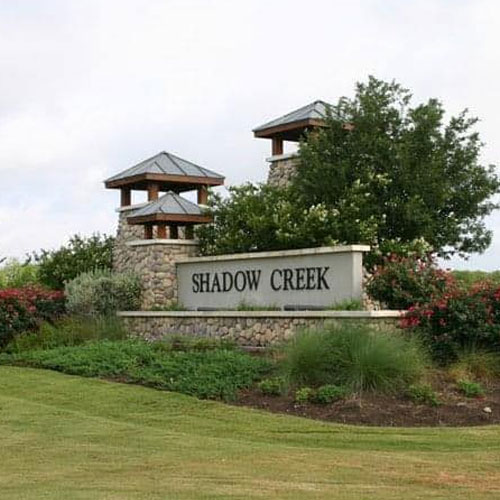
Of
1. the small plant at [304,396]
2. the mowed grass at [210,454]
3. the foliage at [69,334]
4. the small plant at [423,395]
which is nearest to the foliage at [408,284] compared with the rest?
the small plant at [423,395]

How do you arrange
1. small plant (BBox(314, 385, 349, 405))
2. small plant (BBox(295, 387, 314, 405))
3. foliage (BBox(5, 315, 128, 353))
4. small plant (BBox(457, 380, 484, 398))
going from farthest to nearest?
1. foliage (BBox(5, 315, 128, 353))
2. small plant (BBox(457, 380, 484, 398))
3. small plant (BBox(295, 387, 314, 405))
4. small plant (BBox(314, 385, 349, 405))

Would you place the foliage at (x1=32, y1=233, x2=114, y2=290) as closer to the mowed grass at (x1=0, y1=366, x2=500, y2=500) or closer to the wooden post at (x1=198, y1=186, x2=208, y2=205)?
the wooden post at (x1=198, y1=186, x2=208, y2=205)

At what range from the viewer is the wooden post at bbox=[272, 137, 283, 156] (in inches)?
1196

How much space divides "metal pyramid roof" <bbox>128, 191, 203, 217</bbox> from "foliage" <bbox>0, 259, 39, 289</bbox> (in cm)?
851

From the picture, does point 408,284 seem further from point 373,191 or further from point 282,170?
point 282,170

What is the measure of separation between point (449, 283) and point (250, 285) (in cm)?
530

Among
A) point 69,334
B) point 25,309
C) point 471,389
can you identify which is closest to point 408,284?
point 471,389

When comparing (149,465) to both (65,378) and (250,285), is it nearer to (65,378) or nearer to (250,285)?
(65,378)

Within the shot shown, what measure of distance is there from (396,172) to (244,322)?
692cm

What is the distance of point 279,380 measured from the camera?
1670cm

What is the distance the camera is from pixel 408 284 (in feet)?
65.1

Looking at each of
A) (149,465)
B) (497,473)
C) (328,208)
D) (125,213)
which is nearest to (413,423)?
(497,473)

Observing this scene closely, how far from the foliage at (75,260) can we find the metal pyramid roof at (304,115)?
591 centimetres

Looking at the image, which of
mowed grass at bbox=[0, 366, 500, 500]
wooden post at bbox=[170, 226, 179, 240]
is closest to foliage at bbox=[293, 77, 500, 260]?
wooden post at bbox=[170, 226, 179, 240]
